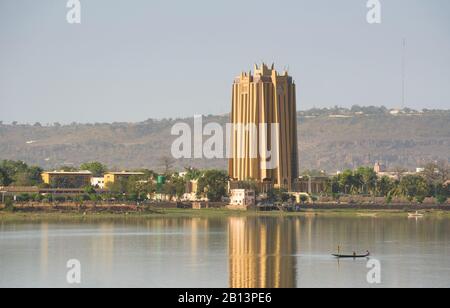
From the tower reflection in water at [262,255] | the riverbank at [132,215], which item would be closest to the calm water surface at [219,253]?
the tower reflection in water at [262,255]

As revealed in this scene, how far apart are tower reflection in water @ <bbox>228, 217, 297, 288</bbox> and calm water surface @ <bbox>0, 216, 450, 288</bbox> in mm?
78

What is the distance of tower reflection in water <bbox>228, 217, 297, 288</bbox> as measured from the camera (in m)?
89.9

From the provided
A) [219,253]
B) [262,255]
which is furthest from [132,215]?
[262,255]

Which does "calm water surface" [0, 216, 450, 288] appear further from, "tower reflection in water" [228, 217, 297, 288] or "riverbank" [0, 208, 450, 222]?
"riverbank" [0, 208, 450, 222]

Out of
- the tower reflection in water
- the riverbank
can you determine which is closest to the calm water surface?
the tower reflection in water

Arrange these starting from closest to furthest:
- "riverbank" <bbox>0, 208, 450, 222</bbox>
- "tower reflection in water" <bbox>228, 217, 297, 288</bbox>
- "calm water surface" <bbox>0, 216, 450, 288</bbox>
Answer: "tower reflection in water" <bbox>228, 217, 297, 288</bbox> → "calm water surface" <bbox>0, 216, 450, 288</bbox> → "riverbank" <bbox>0, 208, 450, 222</bbox>

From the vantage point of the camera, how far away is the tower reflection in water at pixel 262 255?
89.9m

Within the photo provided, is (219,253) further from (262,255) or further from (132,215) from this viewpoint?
(132,215)

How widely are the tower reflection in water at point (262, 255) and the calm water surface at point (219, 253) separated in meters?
0.08
